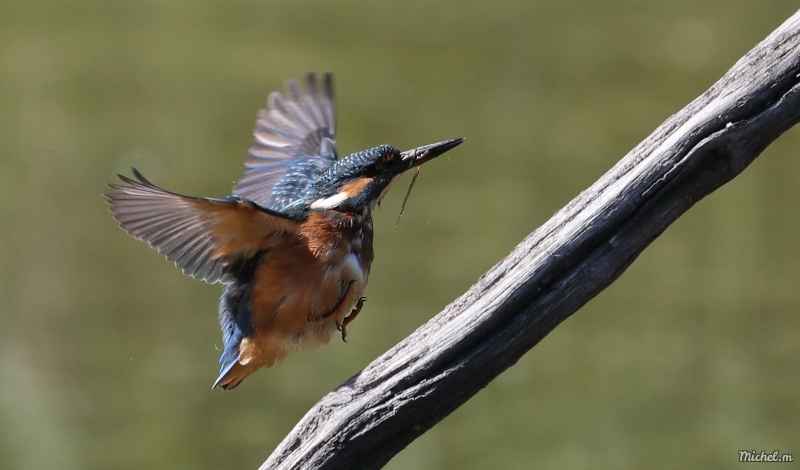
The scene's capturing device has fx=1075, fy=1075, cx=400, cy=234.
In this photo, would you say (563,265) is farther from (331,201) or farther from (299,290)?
(331,201)

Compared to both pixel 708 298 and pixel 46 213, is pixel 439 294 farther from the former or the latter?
pixel 46 213

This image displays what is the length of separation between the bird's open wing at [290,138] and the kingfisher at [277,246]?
0.14 m

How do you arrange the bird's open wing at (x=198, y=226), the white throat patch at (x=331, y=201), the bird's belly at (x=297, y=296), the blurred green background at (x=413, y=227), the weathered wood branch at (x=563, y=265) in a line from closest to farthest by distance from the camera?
the weathered wood branch at (x=563, y=265) < the bird's open wing at (x=198, y=226) < the bird's belly at (x=297, y=296) < the white throat patch at (x=331, y=201) < the blurred green background at (x=413, y=227)

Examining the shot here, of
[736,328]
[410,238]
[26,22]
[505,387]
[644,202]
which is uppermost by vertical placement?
[26,22]

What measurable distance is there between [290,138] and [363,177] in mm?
463

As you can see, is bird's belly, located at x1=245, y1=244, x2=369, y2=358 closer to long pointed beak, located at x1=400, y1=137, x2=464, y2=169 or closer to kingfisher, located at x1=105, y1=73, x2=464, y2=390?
kingfisher, located at x1=105, y1=73, x2=464, y2=390

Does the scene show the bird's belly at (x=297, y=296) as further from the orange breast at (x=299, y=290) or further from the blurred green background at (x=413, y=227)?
the blurred green background at (x=413, y=227)

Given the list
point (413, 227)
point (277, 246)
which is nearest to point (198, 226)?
point (277, 246)

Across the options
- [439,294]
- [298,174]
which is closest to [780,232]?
[439,294]

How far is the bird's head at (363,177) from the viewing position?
2.05 meters

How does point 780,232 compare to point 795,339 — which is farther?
point 780,232

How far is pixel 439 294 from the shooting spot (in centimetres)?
336

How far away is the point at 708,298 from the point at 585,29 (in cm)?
113

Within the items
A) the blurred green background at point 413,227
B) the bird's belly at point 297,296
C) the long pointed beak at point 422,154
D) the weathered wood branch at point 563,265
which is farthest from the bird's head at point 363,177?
the blurred green background at point 413,227
